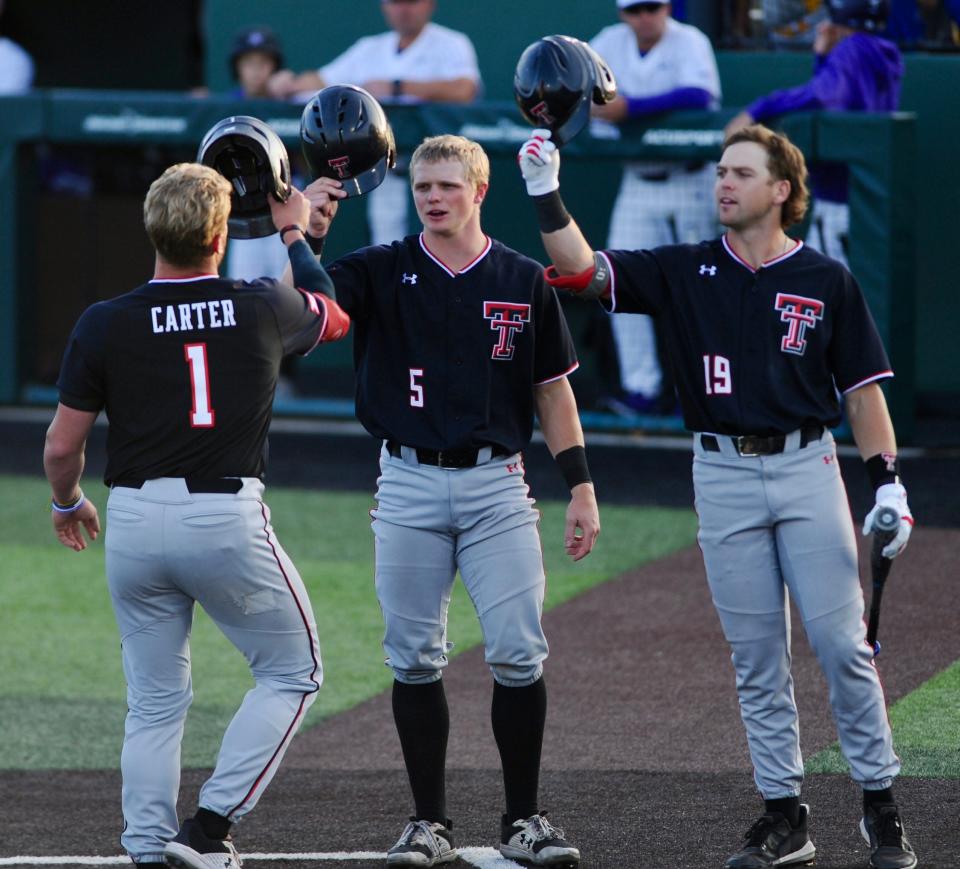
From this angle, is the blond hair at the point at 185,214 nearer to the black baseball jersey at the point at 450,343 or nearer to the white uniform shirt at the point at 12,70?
the black baseball jersey at the point at 450,343

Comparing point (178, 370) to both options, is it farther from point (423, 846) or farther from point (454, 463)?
point (423, 846)

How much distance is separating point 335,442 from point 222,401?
737cm

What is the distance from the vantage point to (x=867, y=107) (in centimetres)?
1002

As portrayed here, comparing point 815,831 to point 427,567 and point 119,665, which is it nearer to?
point 427,567

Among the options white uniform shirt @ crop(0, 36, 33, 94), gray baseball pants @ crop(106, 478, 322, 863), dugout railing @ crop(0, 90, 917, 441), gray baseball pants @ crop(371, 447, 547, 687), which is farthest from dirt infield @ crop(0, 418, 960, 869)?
white uniform shirt @ crop(0, 36, 33, 94)

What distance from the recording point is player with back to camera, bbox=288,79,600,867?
4.71 meters

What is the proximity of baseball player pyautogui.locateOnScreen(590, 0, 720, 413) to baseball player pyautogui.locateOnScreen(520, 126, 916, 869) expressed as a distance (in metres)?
5.66

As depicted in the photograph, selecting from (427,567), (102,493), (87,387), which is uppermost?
(87,387)

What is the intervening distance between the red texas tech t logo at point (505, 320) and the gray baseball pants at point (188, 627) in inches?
33.1

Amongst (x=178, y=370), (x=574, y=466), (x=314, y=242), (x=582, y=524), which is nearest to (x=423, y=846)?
(x=582, y=524)

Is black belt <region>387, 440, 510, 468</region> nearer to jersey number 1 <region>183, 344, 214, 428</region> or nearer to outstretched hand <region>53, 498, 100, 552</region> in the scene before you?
jersey number 1 <region>183, 344, 214, 428</region>

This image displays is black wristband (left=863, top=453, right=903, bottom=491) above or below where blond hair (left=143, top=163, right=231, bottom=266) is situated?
below

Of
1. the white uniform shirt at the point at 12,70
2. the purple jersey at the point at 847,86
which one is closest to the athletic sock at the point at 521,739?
the purple jersey at the point at 847,86

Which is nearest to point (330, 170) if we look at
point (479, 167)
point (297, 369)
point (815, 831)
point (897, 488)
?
point (479, 167)
